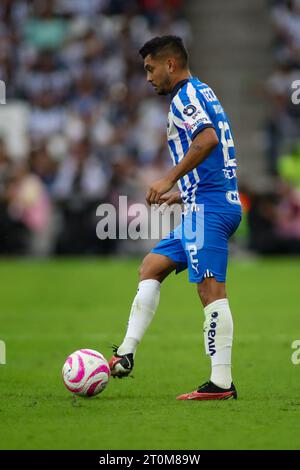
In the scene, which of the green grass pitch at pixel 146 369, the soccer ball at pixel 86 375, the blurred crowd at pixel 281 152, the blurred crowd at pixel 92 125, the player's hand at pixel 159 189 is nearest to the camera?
the green grass pitch at pixel 146 369

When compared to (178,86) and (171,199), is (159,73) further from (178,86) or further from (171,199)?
(171,199)

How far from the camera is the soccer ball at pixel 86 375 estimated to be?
23.5ft

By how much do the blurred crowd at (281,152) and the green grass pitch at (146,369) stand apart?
3.25 meters

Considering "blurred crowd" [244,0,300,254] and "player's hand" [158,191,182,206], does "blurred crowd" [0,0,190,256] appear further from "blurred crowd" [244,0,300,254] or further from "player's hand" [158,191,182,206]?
"player's hand" [158,191,182,206]

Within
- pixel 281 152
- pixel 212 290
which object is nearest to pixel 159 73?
pixel 212 290

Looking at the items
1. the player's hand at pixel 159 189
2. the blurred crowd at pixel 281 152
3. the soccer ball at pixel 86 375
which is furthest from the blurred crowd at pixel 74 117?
the player's hand at pixel 159 189

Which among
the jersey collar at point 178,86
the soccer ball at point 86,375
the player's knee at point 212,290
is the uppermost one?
the jersey collar at point 178,86

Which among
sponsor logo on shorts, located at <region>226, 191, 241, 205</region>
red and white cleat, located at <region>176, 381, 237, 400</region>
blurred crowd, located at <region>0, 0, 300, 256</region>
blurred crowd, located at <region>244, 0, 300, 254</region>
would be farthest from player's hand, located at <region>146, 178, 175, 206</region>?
blurred crowd, located at <region>244, 0, 300, 254</region>

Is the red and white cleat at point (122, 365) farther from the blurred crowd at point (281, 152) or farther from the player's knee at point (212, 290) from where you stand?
the blurred crowd at point (281, 152)

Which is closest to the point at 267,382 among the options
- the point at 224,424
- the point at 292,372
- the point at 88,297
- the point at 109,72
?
the point at 292,372

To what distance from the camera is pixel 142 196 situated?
20.7 m

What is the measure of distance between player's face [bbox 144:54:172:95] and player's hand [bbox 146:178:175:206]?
29.9 inches

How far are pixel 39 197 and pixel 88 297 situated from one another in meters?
6.58

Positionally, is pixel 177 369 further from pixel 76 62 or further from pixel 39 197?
pixel 76 62
